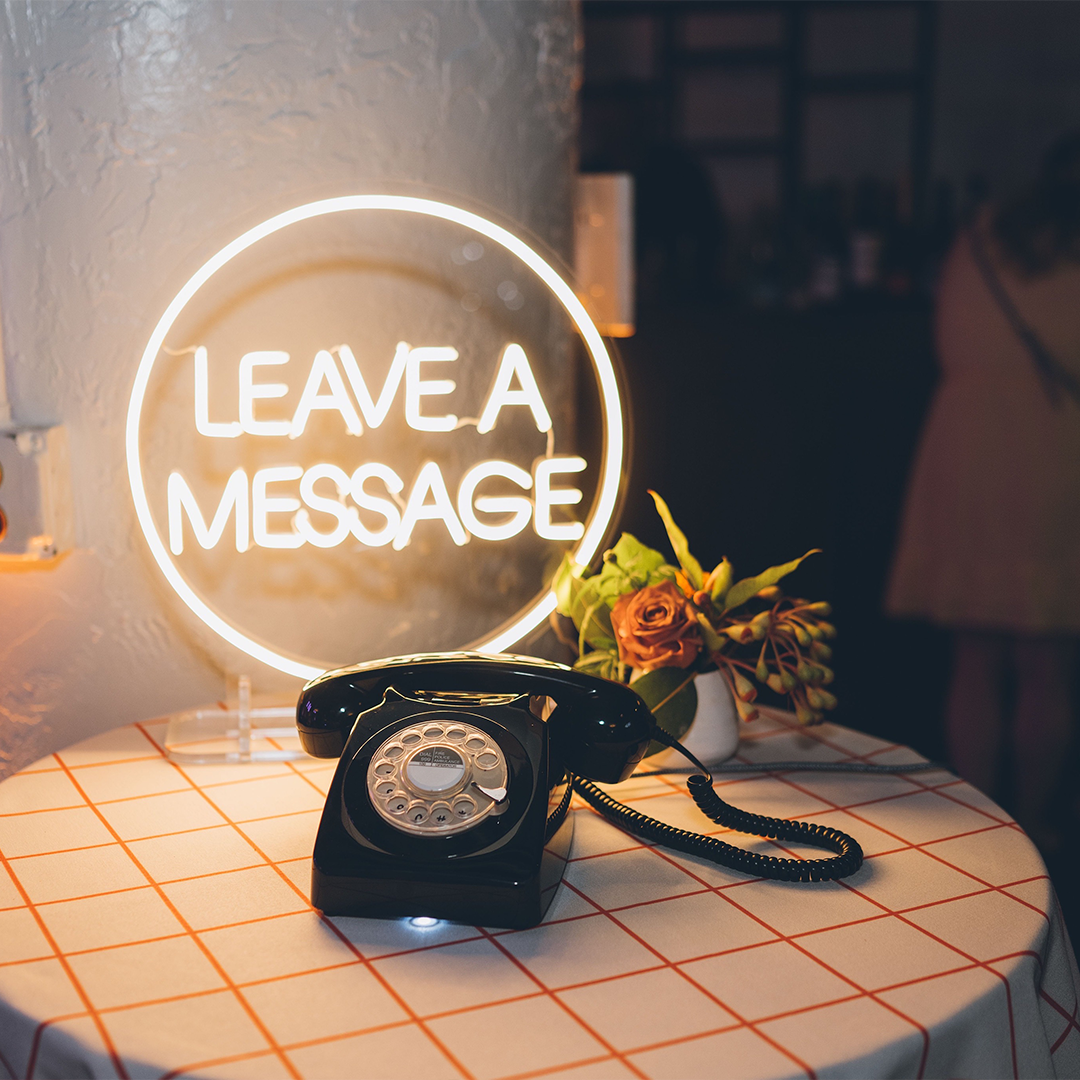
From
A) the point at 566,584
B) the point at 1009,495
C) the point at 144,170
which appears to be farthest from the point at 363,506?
the point at 1009,495

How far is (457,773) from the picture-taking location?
91cm

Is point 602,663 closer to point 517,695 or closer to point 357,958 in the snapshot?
point 517,695

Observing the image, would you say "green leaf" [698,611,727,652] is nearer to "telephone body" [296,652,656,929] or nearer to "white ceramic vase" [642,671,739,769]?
"white ceramic vase" [642,671,739,769]

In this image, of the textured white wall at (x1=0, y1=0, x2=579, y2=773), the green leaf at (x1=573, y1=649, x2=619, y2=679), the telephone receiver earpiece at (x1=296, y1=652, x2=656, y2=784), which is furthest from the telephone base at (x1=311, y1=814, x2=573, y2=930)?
the textured white wall at (x1=0, y1=0, x2=579, y2=773)

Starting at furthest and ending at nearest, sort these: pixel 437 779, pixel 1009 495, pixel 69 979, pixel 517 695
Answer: pixel 1009 495, pixel 517 695, pixel 437 779, pixel 69 979

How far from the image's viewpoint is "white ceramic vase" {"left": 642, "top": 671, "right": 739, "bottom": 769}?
46.8 inches

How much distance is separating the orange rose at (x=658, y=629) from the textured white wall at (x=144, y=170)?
580mm

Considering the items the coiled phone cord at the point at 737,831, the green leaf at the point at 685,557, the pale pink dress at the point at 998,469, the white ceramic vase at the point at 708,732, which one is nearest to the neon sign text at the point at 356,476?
the green leaf at the point at 685,557

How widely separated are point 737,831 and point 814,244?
2.76 m

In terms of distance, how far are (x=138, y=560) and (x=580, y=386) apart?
1453 millimetres

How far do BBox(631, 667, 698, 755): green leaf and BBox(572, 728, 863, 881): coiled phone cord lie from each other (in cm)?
6

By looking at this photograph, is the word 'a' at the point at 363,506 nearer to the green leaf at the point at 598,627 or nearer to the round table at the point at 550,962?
the green leaf at the point at 598,627

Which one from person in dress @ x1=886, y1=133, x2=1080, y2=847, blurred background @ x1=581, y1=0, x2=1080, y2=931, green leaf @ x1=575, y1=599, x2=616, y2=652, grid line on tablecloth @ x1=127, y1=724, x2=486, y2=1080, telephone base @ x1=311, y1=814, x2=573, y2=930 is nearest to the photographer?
grid line on tablecloth @ x1=127, y1=724, x2=486, y2=1080

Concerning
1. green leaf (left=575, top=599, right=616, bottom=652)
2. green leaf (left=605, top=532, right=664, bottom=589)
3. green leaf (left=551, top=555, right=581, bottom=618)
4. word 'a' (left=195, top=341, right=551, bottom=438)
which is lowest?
green leaf (left=575, top=599, right=616, bottom=652)
